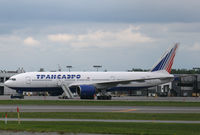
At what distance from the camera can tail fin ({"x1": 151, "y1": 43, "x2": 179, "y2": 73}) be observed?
281ft

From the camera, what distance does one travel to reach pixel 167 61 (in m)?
85.9

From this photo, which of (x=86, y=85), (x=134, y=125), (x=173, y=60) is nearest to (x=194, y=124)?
(x=134, y=125)

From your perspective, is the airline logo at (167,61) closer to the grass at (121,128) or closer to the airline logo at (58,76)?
the airline logo at (58,76)

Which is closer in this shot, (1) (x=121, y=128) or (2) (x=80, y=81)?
(1) (x=121, y=128)

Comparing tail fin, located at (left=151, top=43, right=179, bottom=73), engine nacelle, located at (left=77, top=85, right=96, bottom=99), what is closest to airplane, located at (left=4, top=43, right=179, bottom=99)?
engine nacelle, located at (left=77, top=85, right=96, bottom=99)

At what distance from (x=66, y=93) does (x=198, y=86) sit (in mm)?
51759

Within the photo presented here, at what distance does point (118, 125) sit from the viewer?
3183 cm

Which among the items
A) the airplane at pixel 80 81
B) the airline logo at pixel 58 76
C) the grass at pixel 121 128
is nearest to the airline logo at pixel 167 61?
the airplane at pixel 80 81

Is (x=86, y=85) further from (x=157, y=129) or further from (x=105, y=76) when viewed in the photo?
(x=157, y=129)

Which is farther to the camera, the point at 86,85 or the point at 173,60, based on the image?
the point at 173,60

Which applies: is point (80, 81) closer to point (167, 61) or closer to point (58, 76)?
point (58, 76)

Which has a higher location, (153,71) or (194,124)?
(153,71)

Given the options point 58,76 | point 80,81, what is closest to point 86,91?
point 80,81

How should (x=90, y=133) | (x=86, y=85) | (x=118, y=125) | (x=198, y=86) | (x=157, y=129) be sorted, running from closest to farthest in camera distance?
1. (x=90, y=133)
2. (x=157, y=129)
3. (x=118, y=125)
4. (x=86, y=85)
5. (x=198, y=86)
